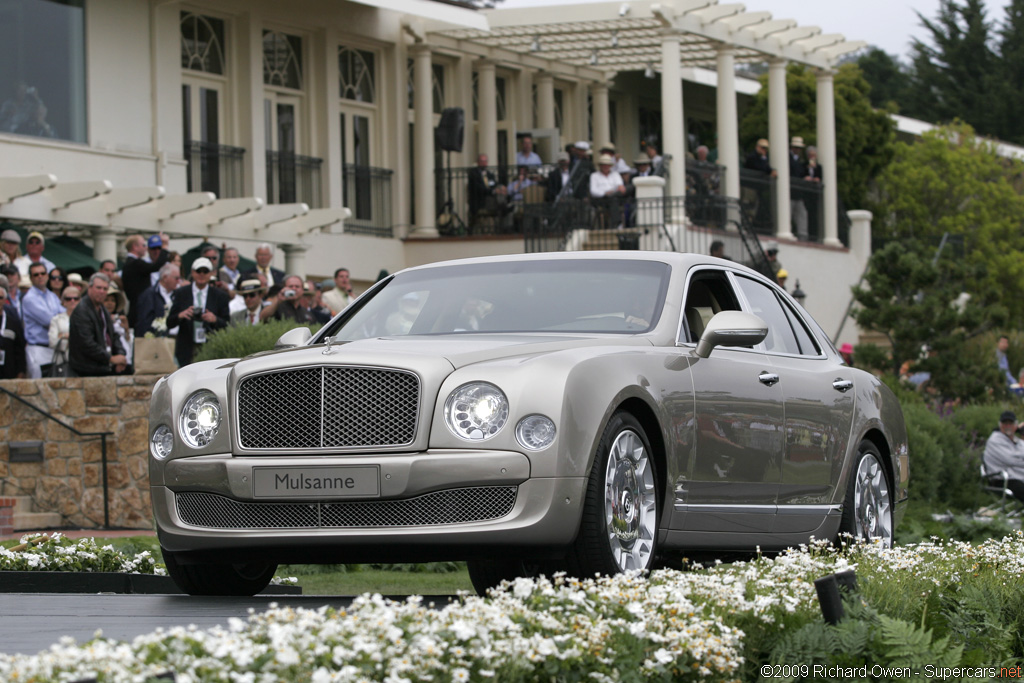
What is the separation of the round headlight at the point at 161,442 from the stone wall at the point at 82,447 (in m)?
7.61

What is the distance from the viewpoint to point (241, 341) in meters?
14.9

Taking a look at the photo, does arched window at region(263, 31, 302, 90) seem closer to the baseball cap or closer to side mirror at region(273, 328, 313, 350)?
the baseball cap

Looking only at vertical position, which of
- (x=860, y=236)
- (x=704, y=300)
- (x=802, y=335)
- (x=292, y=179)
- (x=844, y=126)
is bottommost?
(x=802, y=335)

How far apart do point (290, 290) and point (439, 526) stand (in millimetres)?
9793

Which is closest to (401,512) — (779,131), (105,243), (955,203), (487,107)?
(105,243)

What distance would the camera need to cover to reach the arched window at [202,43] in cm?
2645

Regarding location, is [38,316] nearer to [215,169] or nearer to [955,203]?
[215,169]

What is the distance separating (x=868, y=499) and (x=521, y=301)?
8.59 ft

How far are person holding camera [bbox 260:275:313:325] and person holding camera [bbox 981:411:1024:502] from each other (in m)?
7.91

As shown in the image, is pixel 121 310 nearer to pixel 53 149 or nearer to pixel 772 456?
pixel 53 149

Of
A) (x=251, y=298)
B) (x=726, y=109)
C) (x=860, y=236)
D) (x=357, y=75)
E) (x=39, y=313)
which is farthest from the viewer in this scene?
(x=860, y=236)

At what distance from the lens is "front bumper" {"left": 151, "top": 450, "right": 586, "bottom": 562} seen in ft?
22.4

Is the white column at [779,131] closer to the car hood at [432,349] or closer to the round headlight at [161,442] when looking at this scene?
the car hood at [432,349]

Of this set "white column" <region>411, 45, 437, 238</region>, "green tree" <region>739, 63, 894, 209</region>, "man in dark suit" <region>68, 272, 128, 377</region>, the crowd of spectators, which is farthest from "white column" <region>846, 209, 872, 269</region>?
"man in dark suit" <region>68, 272, 128, 377</region>
